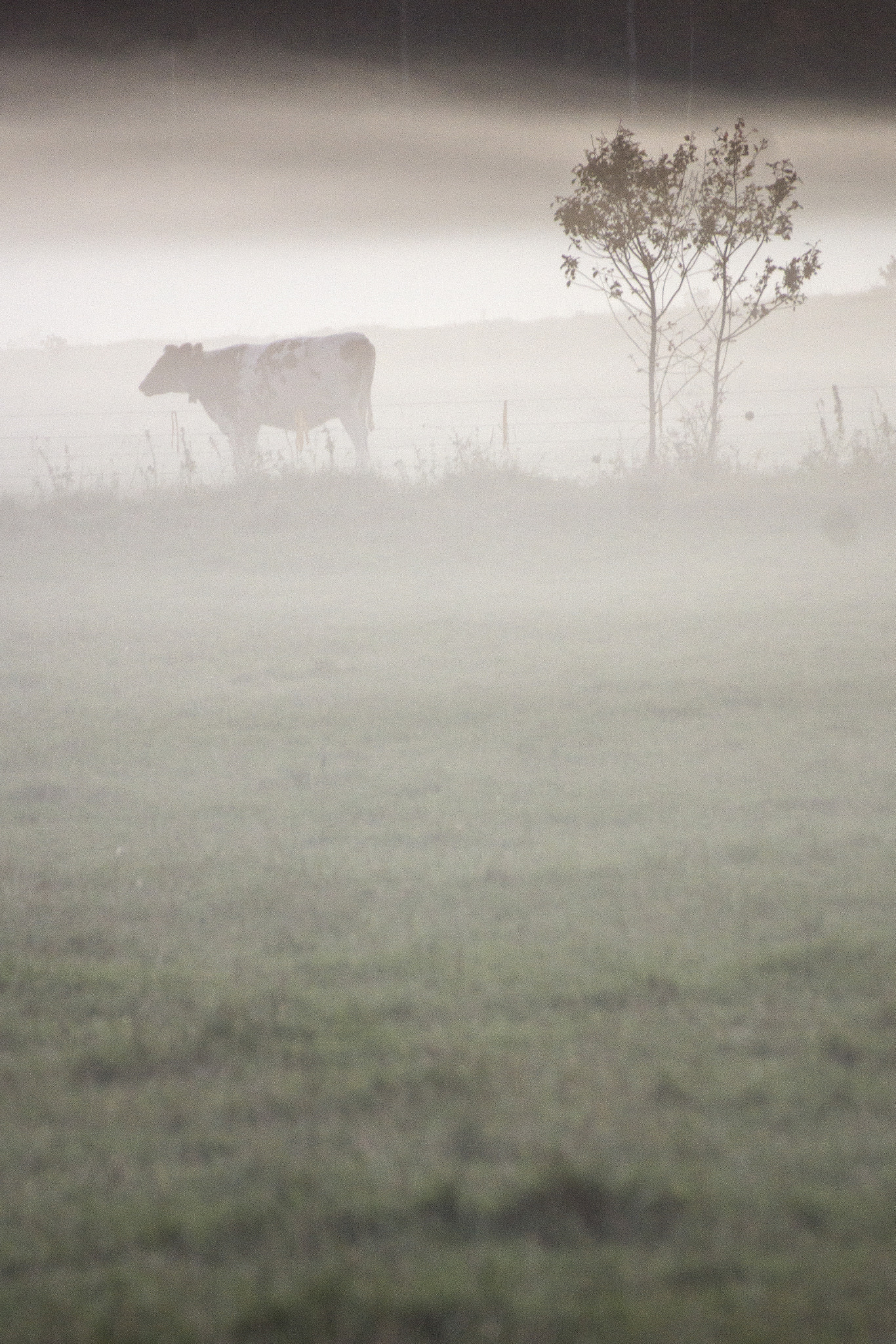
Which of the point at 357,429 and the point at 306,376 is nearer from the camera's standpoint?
the point at 306,376

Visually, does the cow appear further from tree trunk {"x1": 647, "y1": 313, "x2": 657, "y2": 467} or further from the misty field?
the misty field

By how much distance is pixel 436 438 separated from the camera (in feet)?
109

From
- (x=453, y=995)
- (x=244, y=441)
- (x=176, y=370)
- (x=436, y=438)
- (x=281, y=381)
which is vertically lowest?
(x=453, y=995)

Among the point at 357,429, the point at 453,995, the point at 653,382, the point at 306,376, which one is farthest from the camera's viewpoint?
the point at 357,429

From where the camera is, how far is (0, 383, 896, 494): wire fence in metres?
19.6

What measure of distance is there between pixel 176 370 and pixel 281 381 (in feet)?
7.23

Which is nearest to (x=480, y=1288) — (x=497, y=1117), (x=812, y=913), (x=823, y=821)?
(x=497, y=1117)

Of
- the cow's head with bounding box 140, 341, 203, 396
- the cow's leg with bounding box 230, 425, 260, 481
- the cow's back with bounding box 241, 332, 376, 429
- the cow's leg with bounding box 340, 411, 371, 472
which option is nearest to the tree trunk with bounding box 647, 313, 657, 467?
the cow's leg with bounding box 340, 411, 371, 472

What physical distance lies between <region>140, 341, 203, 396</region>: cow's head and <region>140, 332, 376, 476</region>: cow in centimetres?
1

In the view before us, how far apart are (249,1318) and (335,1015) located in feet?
4.52

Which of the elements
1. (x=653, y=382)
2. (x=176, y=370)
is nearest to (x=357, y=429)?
(x=176, y=370)

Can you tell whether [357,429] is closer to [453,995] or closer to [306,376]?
[306,376]

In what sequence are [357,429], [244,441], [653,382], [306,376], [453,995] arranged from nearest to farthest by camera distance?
[453,995]
[653,382]
[306,376]
[357,429]
[244,441]

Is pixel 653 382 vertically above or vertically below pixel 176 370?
below
